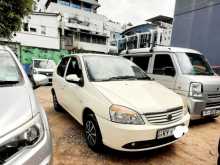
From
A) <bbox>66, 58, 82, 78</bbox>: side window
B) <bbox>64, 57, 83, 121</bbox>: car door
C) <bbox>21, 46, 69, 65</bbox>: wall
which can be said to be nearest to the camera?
<bbox>64, 57, 83, 121</bbox>: car door

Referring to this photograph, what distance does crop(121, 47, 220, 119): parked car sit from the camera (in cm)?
426

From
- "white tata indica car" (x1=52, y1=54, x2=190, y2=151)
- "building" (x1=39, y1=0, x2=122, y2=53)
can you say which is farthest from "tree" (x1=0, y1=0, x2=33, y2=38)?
"building" (x1=39, y1=0, x2=122, y2=53)

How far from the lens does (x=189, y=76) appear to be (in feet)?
14.5

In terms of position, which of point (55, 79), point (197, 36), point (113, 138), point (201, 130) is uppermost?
point (197, 36)

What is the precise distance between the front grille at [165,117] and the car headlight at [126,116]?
0.14 metres

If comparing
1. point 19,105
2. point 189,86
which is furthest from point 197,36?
point 19,105

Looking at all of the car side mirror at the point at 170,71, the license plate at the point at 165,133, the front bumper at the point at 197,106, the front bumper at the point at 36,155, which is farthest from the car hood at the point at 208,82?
the front bumper at the point at 36,155

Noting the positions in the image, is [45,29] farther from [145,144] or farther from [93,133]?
[145,144]

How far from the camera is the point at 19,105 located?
1.65 m

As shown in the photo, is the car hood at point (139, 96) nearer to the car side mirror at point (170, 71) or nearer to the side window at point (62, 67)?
the car side mirror at point (170, 71)

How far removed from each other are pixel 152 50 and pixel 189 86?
164cm

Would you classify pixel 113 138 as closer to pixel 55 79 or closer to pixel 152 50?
pixel 55 79

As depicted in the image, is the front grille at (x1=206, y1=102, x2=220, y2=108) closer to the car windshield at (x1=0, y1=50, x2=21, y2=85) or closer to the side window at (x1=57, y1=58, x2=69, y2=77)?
the side window at (x1=57, y1=58, x2=69, y2=77)

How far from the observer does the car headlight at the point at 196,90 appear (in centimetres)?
425
